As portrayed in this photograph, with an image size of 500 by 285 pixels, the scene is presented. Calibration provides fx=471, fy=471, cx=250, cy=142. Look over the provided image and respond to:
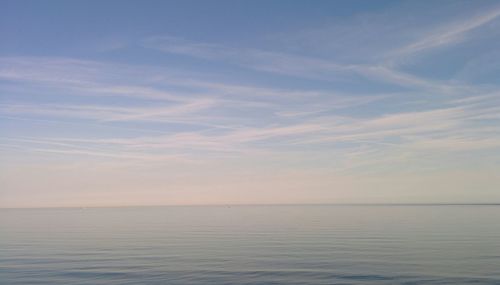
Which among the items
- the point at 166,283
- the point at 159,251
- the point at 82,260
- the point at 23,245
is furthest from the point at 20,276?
the point at 23,245

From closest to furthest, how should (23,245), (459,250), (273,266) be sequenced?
(273,266), (459,250), (23,245)

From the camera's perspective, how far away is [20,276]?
39.1 meters

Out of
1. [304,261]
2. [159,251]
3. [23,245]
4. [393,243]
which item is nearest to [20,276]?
[159,251]

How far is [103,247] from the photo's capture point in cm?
6059

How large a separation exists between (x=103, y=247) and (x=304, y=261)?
94.4ft

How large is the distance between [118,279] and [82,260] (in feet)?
44.2

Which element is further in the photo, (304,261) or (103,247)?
(103,247)

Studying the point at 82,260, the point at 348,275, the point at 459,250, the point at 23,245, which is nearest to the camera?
the point at 348,275

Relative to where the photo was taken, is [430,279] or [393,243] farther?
[393,243]

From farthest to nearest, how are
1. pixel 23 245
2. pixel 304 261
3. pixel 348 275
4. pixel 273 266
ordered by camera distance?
pixel 23 245
pixel 304 261
pixel 273 266
pixel 348 275

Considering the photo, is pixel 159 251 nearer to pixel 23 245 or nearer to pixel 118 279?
pixel 118 279

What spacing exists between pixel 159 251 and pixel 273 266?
18.8m

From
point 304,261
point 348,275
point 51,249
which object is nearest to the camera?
point 348,275

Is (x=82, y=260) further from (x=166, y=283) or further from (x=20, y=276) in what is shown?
(x=166, y=283)
